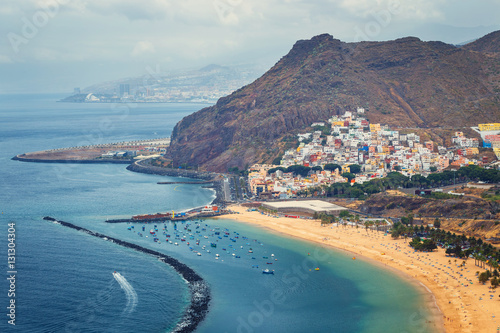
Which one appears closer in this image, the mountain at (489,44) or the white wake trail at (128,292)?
the white wake trail at (128,292)

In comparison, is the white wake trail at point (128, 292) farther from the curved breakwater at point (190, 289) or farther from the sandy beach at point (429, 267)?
the sandy beach at point (429, 267)

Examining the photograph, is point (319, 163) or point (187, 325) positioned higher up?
point (319, 163)

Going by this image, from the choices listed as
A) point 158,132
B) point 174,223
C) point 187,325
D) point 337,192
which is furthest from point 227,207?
point 158,132

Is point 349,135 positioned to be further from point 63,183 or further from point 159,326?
point 159,326

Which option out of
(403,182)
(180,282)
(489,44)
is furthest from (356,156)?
(489,44)

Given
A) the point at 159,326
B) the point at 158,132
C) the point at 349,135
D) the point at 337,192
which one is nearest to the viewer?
the point at 159,326

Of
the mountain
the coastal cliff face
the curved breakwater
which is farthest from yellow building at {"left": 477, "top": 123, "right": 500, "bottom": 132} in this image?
the curved breakwater

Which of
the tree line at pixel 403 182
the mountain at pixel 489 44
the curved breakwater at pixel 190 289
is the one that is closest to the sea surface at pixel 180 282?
the curved breakwater at pixel 190 289
